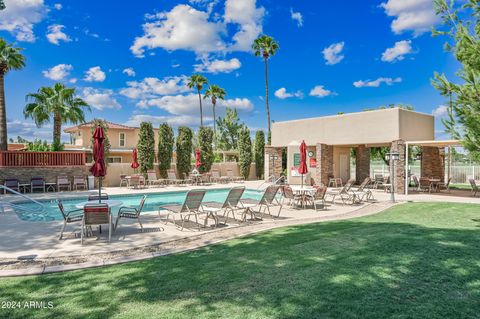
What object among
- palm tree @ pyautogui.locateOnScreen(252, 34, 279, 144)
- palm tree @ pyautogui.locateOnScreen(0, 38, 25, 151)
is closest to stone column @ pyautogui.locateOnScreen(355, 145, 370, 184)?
palm tree @ pyautogui.locateOnScreen(252, 34, 279, 144)

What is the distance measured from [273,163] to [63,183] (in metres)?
15.3

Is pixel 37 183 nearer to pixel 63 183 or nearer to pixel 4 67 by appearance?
pixel 63 183

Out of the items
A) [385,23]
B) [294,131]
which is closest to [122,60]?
[294,131]

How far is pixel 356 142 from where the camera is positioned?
2000 cm

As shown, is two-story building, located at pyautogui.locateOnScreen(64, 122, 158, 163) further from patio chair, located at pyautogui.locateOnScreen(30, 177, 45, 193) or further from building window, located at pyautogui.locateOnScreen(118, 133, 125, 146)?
patio chair, located at pyautogui.locateOnScreen(30, 177, 45, 193)

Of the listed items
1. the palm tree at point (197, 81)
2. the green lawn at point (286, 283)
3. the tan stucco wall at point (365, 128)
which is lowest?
the green lawn at point (286, 283)

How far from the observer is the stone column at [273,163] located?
2661 centimetres

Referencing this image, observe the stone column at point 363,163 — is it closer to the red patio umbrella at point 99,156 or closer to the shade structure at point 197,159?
the shade structure at point 197,159

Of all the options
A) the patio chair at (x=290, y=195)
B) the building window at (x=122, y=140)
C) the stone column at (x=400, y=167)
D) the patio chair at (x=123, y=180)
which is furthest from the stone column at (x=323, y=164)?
the building window at (x=122, y=140)

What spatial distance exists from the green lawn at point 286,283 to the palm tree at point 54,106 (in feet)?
72.4

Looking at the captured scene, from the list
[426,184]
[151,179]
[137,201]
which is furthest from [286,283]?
[151,179]

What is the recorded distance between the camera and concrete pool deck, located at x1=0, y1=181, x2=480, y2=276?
5.70m

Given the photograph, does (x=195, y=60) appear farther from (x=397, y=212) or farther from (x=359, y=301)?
(x=359, y=301)

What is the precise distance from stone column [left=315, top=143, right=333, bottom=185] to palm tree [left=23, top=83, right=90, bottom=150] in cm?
1845
